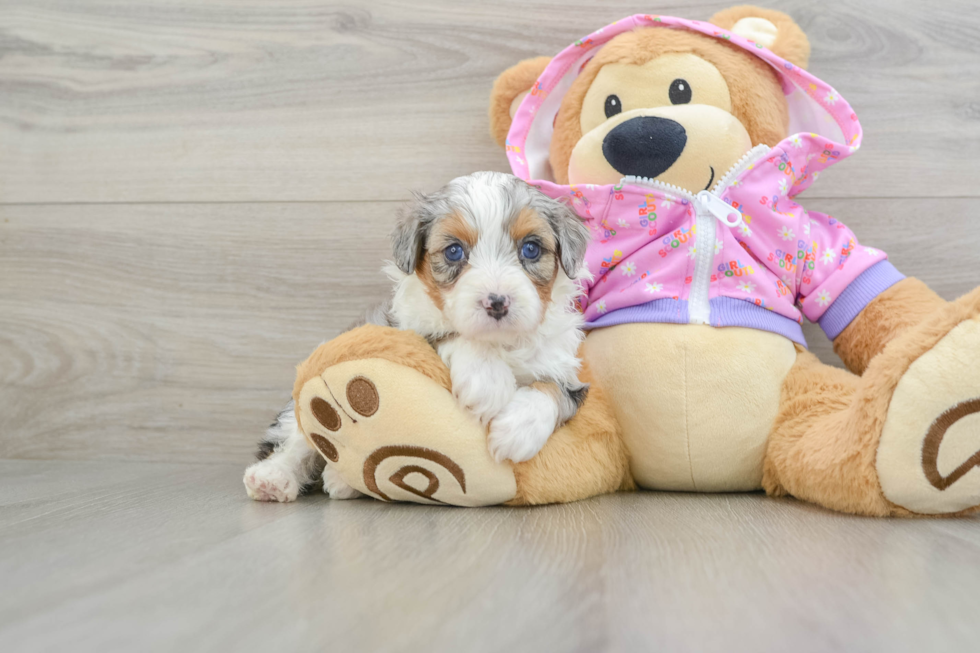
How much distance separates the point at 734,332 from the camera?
1569mm

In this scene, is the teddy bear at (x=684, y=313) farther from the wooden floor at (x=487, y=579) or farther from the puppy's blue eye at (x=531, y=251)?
the puppy's blue eye at (x=531, y=251)

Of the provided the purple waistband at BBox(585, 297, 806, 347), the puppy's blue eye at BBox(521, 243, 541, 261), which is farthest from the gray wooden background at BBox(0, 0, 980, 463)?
the puppy's blue eye at BBox(521, 243, 541, 261)

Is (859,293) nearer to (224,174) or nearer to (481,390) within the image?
(481,390)

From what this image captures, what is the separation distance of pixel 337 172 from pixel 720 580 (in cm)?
167

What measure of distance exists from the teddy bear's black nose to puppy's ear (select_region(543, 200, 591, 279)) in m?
0.22

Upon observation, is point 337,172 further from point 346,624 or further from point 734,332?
point 346,624

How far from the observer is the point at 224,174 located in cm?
221

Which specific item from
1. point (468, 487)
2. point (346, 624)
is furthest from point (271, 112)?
point (346, 624)

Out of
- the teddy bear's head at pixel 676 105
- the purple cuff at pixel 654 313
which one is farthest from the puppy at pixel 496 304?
the teddy bear's head at pixel 676 105

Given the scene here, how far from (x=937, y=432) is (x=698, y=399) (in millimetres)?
451

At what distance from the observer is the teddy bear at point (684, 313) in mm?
1350

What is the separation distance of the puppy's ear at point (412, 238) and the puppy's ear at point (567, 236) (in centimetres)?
25

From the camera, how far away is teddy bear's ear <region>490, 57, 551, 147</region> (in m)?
1.86

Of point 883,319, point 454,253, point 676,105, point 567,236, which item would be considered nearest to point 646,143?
point 676,105
